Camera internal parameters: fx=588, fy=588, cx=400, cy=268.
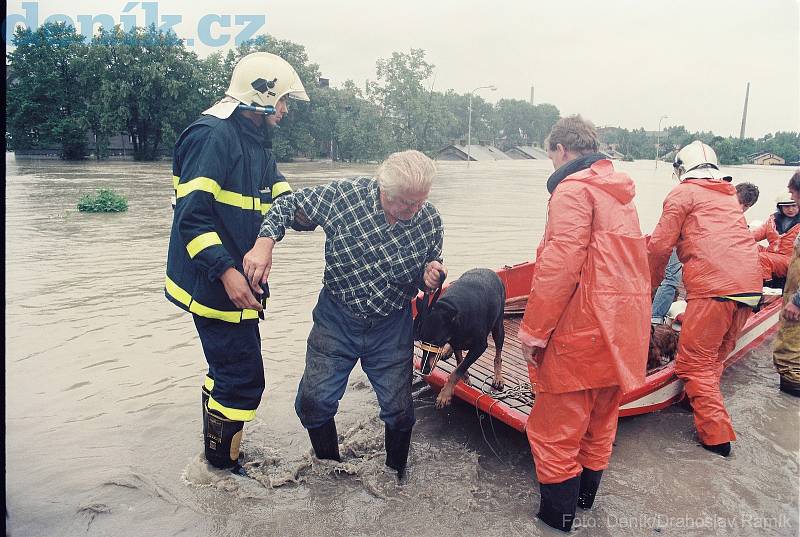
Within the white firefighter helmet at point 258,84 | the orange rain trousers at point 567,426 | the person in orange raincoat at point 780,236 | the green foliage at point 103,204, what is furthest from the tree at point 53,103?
the orange rain trousers at point 567,426

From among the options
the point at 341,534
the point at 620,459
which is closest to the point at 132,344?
the point at 341,534

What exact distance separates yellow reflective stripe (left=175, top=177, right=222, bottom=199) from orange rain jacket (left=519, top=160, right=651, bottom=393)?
161cm

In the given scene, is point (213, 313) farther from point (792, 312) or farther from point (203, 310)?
point (792, 312)

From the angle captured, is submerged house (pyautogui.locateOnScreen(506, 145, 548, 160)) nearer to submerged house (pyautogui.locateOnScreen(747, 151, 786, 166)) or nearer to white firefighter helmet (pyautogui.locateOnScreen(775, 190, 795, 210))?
submerged house (pyautogui.locateOnScreen(747, 151, 786, 166))

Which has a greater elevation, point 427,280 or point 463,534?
point 427,280

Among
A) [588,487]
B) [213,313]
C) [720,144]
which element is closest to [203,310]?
[213,313]

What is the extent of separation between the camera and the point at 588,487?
3.29 metres

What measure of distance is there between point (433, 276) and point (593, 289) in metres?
0.78

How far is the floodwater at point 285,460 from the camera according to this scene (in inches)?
126

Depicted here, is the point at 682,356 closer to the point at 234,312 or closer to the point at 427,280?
the point at 427,280

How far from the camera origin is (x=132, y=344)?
18.7 feet

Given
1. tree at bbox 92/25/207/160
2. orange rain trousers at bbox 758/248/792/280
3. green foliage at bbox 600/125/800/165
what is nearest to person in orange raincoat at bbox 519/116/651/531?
orange rain trousers at bbox 758/248/792/280

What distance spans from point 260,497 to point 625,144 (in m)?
113

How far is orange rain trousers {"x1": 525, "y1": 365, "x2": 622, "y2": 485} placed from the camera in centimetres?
292
